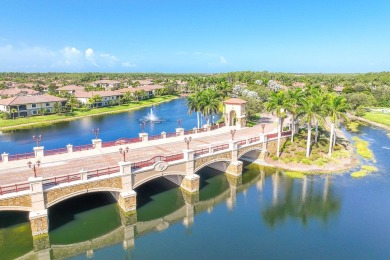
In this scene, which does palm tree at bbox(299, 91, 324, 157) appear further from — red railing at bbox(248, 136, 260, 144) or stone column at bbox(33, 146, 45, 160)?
stone column at bbox(33, 146, 45, 160)

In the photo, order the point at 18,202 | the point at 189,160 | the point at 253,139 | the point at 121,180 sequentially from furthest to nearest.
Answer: the point at 253,139 < the point at 189,160 < the point at 121,180 < the point at 18,202

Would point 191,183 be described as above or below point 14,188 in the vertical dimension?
below

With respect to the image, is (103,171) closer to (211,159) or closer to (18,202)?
(18,202)

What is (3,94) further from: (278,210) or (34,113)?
(278,210)

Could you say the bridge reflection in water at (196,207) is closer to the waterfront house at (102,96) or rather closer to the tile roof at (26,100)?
the tile roof at (26,100)

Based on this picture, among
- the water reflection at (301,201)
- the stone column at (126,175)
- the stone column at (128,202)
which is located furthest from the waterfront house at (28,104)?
the water reflection at (301,201)

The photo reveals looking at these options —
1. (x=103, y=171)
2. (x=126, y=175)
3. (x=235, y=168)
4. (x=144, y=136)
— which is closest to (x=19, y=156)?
(x=103, y=171)
